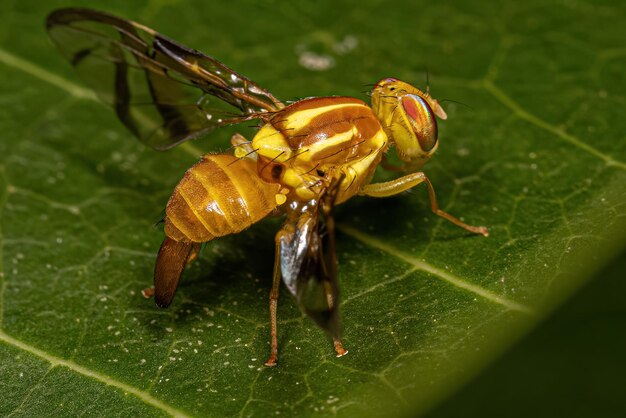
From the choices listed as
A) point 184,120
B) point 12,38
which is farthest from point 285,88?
point 12,38

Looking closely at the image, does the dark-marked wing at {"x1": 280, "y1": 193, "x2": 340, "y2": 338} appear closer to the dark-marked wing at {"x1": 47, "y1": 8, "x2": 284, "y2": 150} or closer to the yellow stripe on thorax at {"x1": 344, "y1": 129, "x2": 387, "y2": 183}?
the yellow stripe on thorax at {"x1": 344, "y1": 129, "x2": 387, "y2": 183}

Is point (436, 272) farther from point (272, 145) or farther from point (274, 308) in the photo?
point (272, 145)

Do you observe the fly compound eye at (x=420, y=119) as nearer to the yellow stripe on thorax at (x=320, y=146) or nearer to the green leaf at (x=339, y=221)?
the yellow stripe on thorax at (x=320, y=146)

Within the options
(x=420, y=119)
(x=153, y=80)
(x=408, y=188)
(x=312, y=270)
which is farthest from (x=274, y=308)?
(x=153, y=80)

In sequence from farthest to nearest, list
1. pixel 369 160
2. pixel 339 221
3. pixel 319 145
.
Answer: pixel 339 221 < pixel 369 160 < pixel 319 145

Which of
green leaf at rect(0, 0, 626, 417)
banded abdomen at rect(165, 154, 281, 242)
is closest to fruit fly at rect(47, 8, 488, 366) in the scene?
banded abdomen at rect(165, 154, 281, 242)

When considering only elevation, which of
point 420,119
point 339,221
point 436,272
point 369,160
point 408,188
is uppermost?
point 420,119

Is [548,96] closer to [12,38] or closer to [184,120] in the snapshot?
[184,120]
